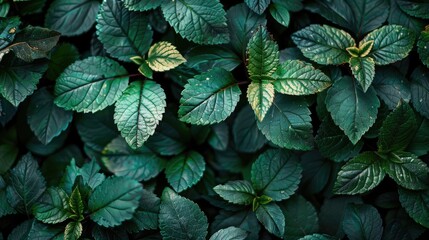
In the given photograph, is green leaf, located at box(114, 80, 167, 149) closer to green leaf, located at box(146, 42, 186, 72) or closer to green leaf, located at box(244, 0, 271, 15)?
green leaf, located at box(146, 42, 186, 72)

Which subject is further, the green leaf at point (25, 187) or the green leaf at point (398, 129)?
the green leaf at point (25, 187)

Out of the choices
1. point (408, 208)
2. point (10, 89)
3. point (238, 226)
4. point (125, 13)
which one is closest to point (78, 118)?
point (10, 89)

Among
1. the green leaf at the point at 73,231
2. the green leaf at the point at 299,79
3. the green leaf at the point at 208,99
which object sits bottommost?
the green leaf at the point at 73,231

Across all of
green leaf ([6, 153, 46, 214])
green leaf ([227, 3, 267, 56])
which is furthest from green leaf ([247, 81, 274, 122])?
green leaf ([6, 153, 46, 214])

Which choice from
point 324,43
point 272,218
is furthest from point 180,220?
point 324,43

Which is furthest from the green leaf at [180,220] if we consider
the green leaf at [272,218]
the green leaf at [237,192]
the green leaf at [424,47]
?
the green leaf at [424,47]

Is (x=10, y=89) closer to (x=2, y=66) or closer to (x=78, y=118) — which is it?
(x=2, y=66)

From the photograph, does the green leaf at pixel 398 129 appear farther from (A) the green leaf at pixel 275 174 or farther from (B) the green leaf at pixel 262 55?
(B) the green leaf at pixel 262 55
